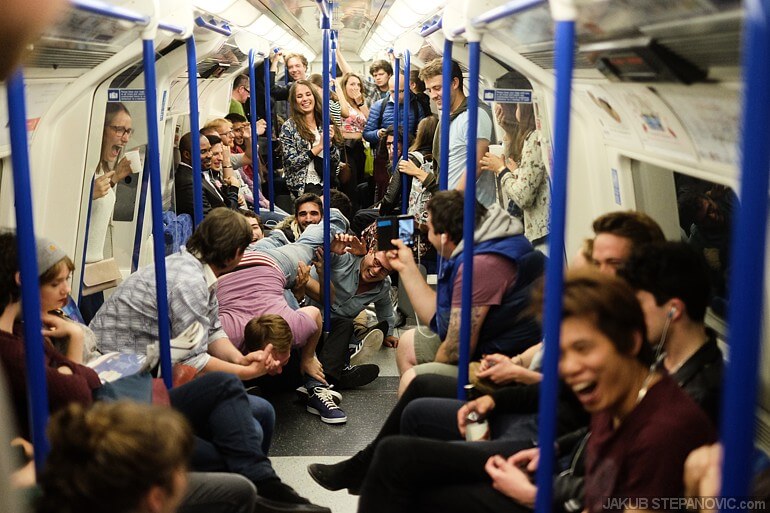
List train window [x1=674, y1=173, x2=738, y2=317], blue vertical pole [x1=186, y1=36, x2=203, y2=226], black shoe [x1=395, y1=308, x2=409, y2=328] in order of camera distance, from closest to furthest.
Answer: train window [x1=674, y1=173, x2=738, y2=317] → blue vertical pole [x1=186, y1=36, x2=203, y2=226] → black shoe [x1=395, y1=308, x2=409, y2=328]

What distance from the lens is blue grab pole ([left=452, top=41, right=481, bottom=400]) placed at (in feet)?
10.4

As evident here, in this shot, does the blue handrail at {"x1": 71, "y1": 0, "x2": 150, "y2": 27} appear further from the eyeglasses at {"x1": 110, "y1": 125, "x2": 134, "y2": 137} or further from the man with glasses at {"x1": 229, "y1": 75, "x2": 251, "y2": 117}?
the man with glasses at {"x1": 229, "y1": 75, "x2": 251, "y2": 117}

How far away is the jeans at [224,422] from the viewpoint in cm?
309

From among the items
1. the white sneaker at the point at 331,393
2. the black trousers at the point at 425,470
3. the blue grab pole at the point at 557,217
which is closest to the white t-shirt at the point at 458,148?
the white sneaker at the point at 331,393

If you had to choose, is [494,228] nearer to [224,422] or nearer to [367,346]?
[224,422]

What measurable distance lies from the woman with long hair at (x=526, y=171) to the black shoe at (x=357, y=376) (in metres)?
1.40

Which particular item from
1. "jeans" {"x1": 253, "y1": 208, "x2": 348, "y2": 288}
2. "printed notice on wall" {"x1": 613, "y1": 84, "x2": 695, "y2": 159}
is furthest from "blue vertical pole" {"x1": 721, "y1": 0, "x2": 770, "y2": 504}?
"jeans" {"x1": 253, "y1": 208, "x2": 348, "y2": 288}

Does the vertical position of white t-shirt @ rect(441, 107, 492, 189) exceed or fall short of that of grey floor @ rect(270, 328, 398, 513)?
it exceeds it

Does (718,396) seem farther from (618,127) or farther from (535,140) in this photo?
(535,140)

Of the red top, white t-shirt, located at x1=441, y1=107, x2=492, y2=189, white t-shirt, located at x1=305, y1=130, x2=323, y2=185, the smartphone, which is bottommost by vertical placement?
the red top

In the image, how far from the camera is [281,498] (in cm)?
316

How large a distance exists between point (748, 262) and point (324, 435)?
324 cm

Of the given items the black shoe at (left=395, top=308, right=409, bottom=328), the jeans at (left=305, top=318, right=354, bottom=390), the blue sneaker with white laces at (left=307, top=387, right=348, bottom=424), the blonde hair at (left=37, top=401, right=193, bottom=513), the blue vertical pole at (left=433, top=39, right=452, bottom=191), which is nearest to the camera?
the blonde hair at (left=37, top=401, right=193, bottom=513)

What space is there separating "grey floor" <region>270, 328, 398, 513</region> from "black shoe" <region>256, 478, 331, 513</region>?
0.42 m
